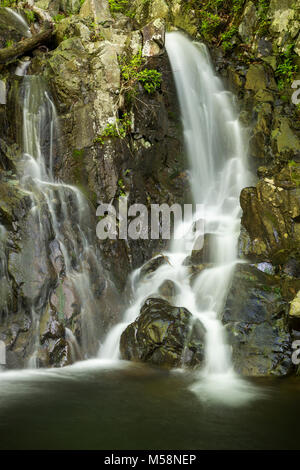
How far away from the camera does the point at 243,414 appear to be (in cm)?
450

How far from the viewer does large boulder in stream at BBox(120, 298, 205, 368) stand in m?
6.49

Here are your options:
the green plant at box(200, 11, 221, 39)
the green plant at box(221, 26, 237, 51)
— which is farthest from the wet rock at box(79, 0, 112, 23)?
the green plant at box(221, 26, 237, 51)

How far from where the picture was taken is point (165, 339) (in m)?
6.62

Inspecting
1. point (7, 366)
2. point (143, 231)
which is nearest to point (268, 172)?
point (143, 231)

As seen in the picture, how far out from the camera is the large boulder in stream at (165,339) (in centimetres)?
649

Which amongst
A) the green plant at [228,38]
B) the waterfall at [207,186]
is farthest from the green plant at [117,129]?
the green plant at [228,38]

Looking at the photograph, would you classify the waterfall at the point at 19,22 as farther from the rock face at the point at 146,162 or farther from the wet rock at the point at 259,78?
the wet rock at the point at 259,78

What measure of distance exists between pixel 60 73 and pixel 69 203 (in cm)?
424

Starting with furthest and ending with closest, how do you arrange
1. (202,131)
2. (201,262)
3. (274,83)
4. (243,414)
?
1. (274,83)
2. (202,131)
3. (201,262)
4. (243,414)

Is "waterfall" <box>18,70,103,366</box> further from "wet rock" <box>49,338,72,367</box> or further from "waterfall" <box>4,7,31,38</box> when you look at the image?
"waterfall" <box>4,7,31,38</box>

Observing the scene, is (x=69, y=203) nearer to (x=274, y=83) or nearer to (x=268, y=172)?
(x=268, y=172)

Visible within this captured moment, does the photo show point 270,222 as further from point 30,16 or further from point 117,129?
point 30,16

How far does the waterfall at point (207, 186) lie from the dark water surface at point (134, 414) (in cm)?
135

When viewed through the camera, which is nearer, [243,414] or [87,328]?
[243,414]
